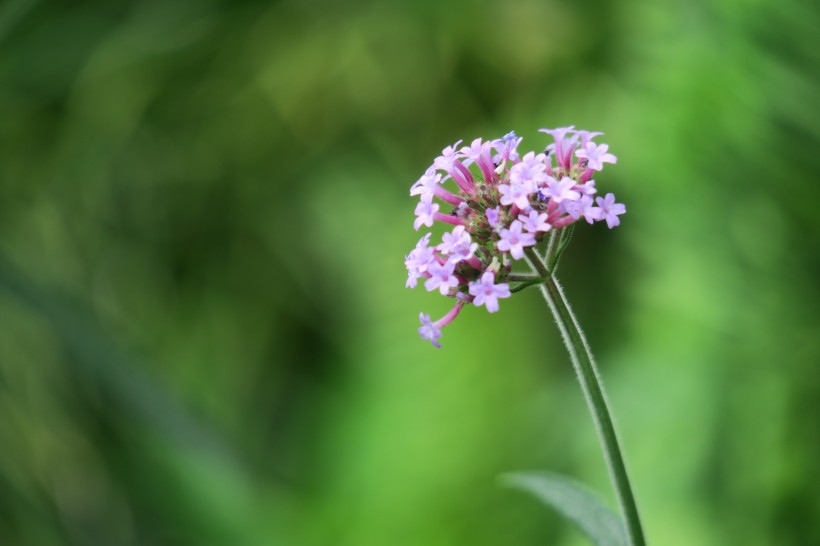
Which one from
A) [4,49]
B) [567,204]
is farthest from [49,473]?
[567,204]

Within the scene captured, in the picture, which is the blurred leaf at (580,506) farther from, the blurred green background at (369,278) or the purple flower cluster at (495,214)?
the blurred green background at (369,278)

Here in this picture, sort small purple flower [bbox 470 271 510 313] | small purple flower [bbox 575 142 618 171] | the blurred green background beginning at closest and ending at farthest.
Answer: small purple flower [bbox 470 271 510 313] → small purple flower [bbox 575 142 618 171] → the blurred green background

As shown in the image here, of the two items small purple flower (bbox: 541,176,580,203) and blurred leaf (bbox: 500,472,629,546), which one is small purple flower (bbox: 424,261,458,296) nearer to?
small purple flower (bbox: 541,176,580,203)

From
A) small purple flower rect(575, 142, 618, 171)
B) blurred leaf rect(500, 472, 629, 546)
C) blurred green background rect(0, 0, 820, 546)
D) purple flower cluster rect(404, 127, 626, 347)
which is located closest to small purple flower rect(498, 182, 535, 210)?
purple flower cluster rect(404, 127, 626, 347)

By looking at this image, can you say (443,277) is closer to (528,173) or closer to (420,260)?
(420,260)

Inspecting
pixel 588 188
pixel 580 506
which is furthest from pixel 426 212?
pixel 580 506

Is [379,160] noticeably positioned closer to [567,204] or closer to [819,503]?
[819,503]
